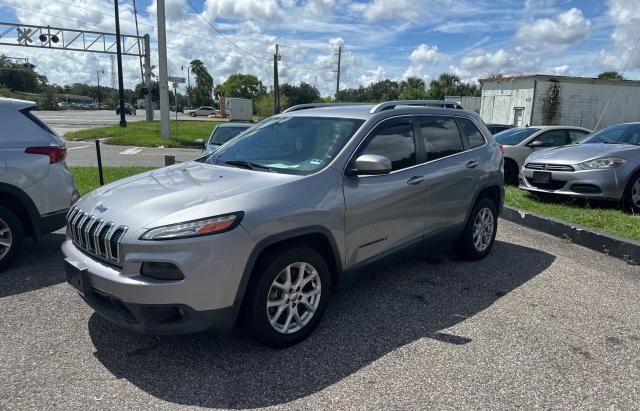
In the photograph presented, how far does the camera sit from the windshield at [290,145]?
148 inches

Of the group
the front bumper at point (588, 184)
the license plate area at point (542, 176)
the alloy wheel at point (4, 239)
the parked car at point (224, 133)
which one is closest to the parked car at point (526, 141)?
the license plate area at point (542, 176)

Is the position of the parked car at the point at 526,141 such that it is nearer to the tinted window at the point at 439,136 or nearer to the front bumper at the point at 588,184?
the front bumper at the point at 588,184

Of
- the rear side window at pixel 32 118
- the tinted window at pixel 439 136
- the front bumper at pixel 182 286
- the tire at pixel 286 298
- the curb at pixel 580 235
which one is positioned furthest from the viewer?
the curb at pixel 580 235

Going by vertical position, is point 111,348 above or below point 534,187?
below

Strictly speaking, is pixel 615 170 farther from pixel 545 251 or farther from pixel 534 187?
pixel 545 251

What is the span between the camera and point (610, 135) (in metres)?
8.24

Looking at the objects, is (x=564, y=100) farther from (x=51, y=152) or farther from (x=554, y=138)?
(x=51, y=152)

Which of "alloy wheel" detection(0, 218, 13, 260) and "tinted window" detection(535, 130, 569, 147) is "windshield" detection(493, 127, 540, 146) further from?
"alloy wheel" detection(0, 218, 13, 260)

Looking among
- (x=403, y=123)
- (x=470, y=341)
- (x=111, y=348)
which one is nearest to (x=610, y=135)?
(x=403, y=123)

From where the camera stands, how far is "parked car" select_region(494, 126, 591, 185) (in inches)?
409

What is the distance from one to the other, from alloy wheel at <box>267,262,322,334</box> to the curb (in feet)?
13.8

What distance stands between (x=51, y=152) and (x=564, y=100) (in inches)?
958

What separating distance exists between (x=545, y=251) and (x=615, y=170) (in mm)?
2331

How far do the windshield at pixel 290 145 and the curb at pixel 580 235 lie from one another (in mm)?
3868
